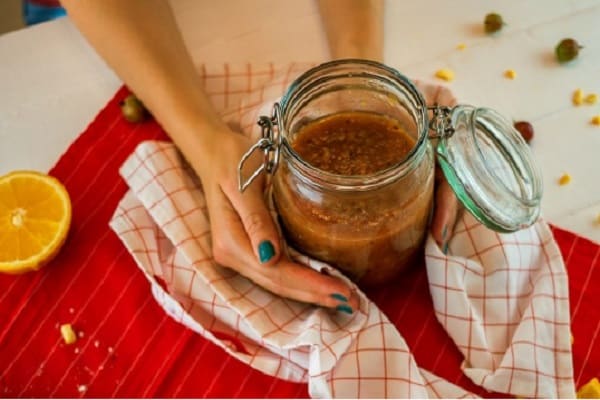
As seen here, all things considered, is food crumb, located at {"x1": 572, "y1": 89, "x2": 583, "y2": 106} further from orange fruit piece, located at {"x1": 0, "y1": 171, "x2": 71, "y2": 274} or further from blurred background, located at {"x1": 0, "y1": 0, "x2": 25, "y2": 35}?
blurred background, located at {"x1": 0, "y1": 0, "x2": 25, "y2": 35}

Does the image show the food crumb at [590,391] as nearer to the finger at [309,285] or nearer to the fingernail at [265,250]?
the finger at [309,285]

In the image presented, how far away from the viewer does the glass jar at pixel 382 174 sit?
26.9 inches

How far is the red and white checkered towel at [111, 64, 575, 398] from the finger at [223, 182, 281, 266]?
4 centimetres

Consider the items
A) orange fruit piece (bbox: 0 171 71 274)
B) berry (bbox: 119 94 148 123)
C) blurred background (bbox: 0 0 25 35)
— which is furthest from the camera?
blurred background (bbox: 0 0 25 35)

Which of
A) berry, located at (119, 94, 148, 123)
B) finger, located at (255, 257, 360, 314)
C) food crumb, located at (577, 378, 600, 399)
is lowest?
food crumb, located at (577, 378, 600, 399)

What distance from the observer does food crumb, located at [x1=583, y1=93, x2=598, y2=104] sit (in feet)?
3.26

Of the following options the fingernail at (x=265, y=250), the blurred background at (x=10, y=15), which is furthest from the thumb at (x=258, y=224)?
the blurred background at (x=10, y=15)

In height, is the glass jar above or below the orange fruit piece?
above

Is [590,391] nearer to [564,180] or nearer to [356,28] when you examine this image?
[564,180]

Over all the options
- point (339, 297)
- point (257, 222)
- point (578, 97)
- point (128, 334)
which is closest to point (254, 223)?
point (257, 222)

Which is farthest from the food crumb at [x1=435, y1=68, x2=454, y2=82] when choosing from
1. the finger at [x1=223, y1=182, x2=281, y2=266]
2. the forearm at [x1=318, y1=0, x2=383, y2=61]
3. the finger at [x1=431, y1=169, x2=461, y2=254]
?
the finger at [x1=223, y1=182, x2=281, y2=266]

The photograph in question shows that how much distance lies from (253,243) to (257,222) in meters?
0.02

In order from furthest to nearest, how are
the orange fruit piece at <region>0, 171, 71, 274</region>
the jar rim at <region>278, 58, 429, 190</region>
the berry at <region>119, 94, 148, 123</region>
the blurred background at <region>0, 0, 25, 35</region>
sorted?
the blurred background at <region>0, 0, 25, 35</region>
the berry at <region>119, 94, 148, 123</region>
the orange fruit piece at <region>0, 171, 71, 274</region>
the jar rim at <region>278, 58, 429, 190</region>

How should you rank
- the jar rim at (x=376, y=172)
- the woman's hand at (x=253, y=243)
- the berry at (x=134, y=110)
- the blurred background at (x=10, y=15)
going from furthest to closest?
the blurred background at (x=10, y=15), the berry at (x=134, y=110), the woman's hand at (x=253, y=243), the jar rim at (x=376, y=172)
